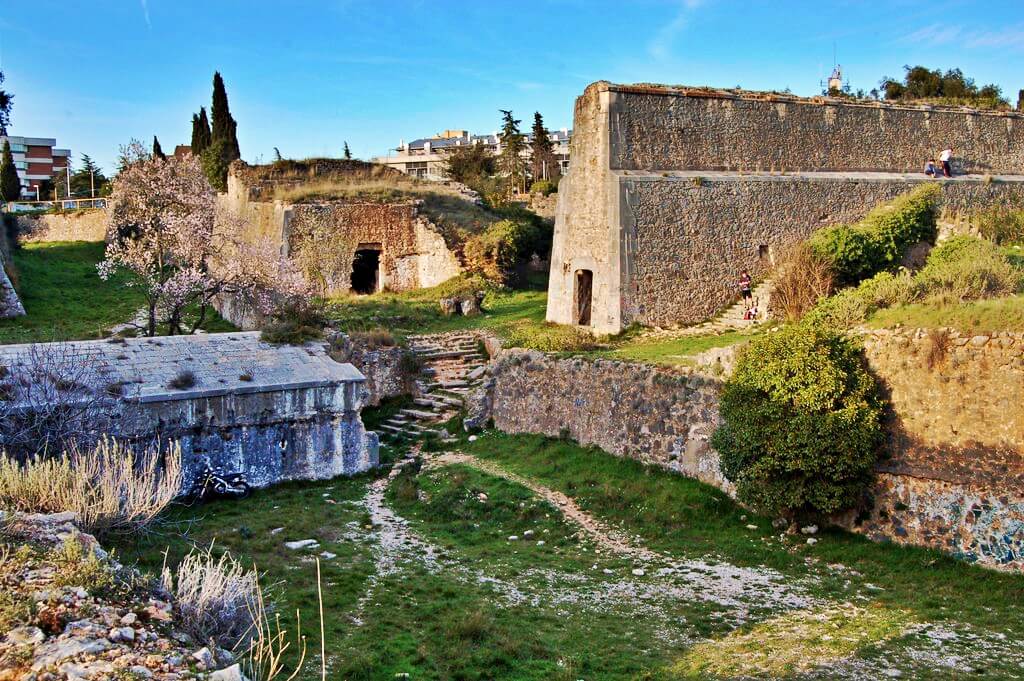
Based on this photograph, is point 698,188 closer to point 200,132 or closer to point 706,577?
point 706,577

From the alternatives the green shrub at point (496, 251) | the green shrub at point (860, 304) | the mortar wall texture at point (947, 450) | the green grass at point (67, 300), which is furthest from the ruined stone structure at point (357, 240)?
the mortar wall texture at point (947, 450)

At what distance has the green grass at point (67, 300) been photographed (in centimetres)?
1909

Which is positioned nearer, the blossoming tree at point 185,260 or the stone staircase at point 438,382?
the stone staircase at point 438,382

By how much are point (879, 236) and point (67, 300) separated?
71.8 feet

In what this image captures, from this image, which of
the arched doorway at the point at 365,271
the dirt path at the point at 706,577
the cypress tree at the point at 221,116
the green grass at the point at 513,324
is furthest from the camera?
the cypress tree at the point at 221,116

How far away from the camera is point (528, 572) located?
11.1 meters

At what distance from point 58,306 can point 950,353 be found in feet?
72.0

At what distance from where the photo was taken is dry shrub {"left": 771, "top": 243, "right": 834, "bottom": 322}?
60.8 feet

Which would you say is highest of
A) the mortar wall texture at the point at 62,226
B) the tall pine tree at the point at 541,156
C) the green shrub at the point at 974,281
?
the tall pine tree at the point at 541,156

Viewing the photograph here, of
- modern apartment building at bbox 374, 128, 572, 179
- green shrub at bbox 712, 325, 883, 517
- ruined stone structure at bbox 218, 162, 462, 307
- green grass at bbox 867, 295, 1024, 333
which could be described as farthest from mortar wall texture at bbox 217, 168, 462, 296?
modern apartment building at bbox 374, 128, 572, 179

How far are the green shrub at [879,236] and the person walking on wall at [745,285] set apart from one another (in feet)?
5.57

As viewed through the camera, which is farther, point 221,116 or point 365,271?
point 221,116

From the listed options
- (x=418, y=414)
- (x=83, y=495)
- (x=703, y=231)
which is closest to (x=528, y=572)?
(x=83, y=495)

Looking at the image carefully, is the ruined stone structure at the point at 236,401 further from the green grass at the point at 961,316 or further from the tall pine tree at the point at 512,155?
the tall pine tree at the point at 512,155
